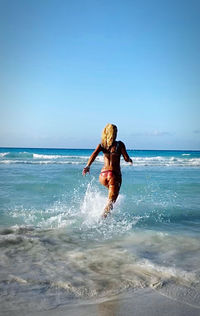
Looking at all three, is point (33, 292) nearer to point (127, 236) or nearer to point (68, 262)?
point (68, 262)

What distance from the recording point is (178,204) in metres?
7.56

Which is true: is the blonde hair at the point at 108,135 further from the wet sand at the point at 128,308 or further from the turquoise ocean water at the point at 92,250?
the wet sand at the point at 128,308

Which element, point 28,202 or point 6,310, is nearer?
point 6,310

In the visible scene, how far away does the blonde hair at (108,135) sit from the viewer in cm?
587

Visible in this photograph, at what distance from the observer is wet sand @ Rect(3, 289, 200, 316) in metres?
2.34

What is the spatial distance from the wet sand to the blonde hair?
3.62 meters

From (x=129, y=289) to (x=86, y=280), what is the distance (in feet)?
1.57

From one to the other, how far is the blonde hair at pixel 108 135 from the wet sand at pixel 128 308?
3.62m

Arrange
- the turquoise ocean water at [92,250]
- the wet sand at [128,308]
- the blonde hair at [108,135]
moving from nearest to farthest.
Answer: the wet sand at [128,308] < the turquoise ocean water at [92,250] < the blonde hair at [108,135]

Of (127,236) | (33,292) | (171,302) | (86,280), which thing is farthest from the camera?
(127,236)

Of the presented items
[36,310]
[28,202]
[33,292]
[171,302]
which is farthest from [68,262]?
[28,202]

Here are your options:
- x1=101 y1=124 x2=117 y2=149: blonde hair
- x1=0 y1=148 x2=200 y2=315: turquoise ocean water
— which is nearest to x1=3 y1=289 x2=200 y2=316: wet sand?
x1=0 y1=148 x2=200 y2=315: turquoise ocean water

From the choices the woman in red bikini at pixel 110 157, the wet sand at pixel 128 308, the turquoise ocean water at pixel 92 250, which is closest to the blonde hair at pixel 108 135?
the woman in red bikini at pixel 110 157

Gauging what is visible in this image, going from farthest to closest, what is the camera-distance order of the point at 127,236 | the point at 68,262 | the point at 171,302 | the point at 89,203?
the point at 89,203, the point at 127,236, the point at 68,262, the point at 171,302
